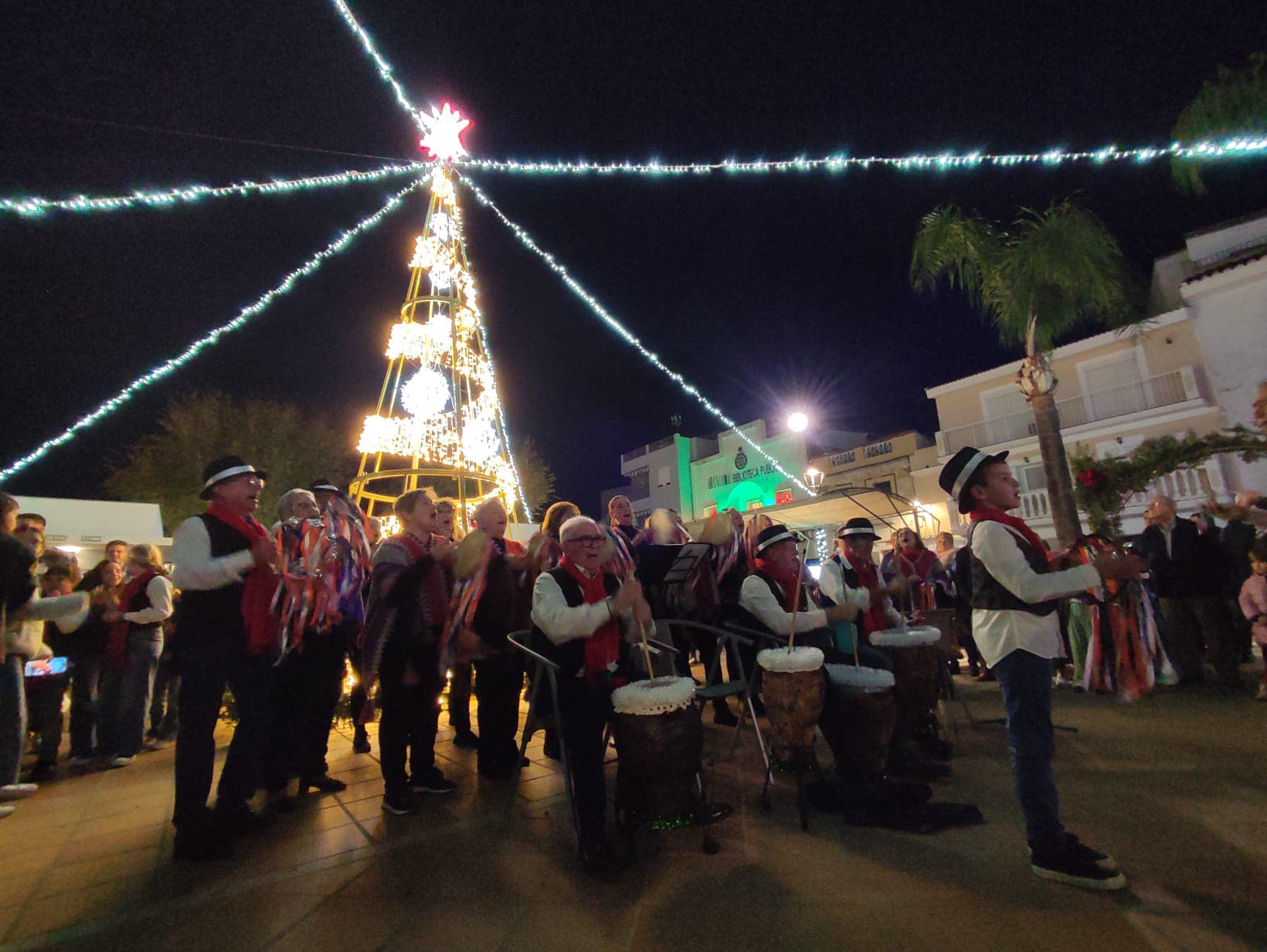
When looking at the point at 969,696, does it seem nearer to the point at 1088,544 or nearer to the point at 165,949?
the point at 1088,544

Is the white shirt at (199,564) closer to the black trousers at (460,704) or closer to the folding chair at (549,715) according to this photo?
the folding chair at (549,715)

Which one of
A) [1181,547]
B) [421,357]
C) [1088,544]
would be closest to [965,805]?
[1088,544]

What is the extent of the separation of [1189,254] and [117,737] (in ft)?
77.8

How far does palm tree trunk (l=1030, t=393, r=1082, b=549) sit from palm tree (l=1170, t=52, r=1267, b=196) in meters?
3.58

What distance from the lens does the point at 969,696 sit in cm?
597

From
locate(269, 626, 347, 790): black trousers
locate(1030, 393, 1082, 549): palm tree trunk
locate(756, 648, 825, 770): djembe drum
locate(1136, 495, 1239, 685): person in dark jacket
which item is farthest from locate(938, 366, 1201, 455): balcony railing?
locate(269, 626, 347, 790): black trousers

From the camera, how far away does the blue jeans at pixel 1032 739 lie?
245 centimetres

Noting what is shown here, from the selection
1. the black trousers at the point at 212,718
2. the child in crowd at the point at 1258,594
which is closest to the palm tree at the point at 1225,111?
the child in crowd at the point at 1258,594

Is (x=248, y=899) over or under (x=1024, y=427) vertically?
under

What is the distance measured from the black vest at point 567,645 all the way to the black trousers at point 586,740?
Answer: 6 cm

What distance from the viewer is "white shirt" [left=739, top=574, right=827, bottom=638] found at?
11.9ft

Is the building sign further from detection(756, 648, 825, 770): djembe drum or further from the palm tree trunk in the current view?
detection(756, 648, 825, 770): djembe drum

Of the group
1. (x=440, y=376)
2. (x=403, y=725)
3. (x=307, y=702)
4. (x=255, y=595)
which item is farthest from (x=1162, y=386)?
(x=255, y=595)

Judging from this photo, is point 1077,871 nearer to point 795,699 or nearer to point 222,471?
point 795,699
